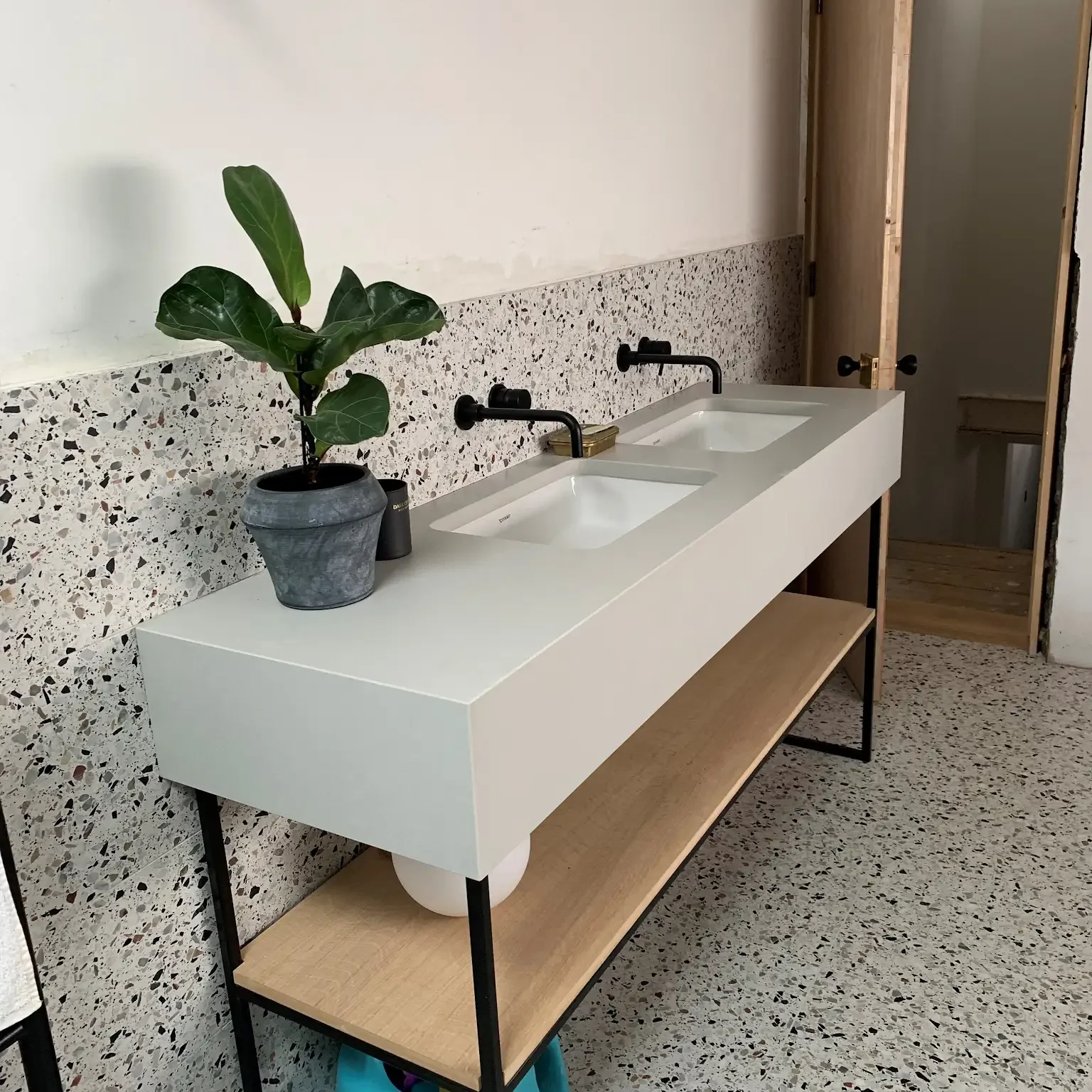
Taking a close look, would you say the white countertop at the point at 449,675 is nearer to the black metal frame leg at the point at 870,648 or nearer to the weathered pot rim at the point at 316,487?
the weathered pot rim at the point at 316,487

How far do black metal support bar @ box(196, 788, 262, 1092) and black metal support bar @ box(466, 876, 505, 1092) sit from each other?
38 centimetres

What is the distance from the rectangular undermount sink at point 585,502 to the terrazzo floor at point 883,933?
0.82 meters

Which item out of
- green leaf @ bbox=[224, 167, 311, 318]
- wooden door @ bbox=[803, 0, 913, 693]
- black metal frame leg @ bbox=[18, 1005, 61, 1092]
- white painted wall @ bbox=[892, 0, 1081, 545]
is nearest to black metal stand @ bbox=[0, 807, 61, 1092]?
black metal frame leg @ bbox=[18, 1005, 61, 1092]

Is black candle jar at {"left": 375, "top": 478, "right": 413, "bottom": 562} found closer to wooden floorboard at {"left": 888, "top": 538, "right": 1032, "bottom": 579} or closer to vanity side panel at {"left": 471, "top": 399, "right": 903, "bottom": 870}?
vanity side panel at {"left": 471, "top": 399, "right": 903, "bottom": 870}

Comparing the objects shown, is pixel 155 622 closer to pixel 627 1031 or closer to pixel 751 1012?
pixel 627 1031

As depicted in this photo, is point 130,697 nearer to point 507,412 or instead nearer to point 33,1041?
point 33,1041

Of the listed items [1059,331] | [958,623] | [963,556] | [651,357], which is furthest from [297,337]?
[963,556]

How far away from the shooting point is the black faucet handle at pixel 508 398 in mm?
1769

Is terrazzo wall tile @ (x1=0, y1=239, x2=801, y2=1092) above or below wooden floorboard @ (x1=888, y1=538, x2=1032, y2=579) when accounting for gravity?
above

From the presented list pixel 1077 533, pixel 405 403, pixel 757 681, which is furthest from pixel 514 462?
pixel 1077 533

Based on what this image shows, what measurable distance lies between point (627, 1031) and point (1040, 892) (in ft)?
3.01

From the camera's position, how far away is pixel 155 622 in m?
1.26

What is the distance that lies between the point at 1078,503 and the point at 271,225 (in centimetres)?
266

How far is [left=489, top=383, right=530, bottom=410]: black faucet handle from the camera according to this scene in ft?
5.80
